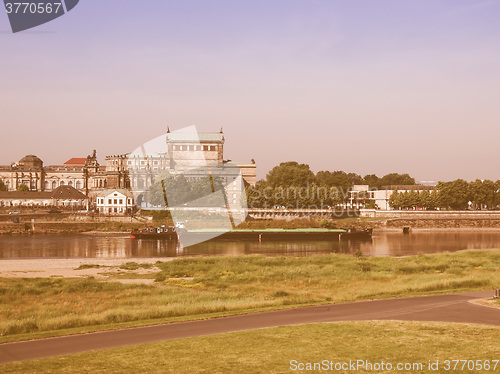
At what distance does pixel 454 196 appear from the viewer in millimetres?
135375

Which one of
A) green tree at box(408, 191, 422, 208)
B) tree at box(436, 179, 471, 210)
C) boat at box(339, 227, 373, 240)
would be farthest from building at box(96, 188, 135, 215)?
tree at box(436, 179, 471, 210)

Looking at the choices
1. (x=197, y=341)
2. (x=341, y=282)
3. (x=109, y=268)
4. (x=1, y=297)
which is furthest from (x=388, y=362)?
(x=109, y=268)

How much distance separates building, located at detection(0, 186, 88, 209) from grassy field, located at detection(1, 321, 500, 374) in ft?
427

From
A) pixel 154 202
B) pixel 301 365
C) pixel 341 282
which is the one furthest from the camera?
pixel 154 202

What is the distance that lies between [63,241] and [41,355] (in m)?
71.4

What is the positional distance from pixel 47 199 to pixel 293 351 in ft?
468

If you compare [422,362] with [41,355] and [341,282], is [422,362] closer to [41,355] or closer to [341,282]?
[41,355]

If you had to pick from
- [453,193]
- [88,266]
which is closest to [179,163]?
[453,193]

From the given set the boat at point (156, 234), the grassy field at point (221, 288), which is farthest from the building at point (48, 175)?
the grassy field at point (221, 288)

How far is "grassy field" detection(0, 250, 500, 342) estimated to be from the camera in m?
26.4

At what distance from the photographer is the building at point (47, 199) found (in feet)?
487

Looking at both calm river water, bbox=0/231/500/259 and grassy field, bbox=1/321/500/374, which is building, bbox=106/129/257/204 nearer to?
calm river water, bbox=0/231/500/259

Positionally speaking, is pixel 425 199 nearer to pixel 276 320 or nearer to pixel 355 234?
pixel 355 234

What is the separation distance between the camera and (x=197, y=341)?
20.8 meters
